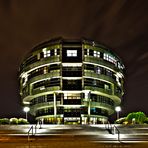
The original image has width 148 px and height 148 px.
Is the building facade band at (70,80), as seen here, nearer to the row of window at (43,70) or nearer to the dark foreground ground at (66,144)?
the row of window at (43,70)

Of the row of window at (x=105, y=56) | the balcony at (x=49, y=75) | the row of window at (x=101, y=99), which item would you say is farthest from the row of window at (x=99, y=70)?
the balcony at (x=49, y=75)

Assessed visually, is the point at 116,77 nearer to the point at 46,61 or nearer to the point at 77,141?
the point at 46,61

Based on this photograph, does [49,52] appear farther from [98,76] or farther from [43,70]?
[98,76]

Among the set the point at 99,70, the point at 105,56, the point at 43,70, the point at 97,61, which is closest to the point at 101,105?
the point at 99,70

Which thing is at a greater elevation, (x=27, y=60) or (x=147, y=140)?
(x=27, y=60)

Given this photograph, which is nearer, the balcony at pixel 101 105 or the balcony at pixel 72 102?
the balcony at pixel 72 102

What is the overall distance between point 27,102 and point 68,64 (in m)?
19.1

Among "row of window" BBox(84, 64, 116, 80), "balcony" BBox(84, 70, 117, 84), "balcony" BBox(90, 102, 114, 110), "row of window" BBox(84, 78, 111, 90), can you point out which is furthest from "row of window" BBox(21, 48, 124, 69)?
"balcony" BBox(90, 102, 114, 110)

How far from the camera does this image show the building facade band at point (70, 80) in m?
74.2

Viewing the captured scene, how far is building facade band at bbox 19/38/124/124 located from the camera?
74250 millimetres

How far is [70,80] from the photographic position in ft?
246

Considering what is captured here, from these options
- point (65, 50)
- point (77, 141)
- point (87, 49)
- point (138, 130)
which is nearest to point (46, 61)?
point (65, 50)

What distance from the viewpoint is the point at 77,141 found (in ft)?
70.8

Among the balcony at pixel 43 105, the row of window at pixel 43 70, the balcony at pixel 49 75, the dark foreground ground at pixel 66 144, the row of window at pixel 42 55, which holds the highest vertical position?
the row of window at pixel 42 55
